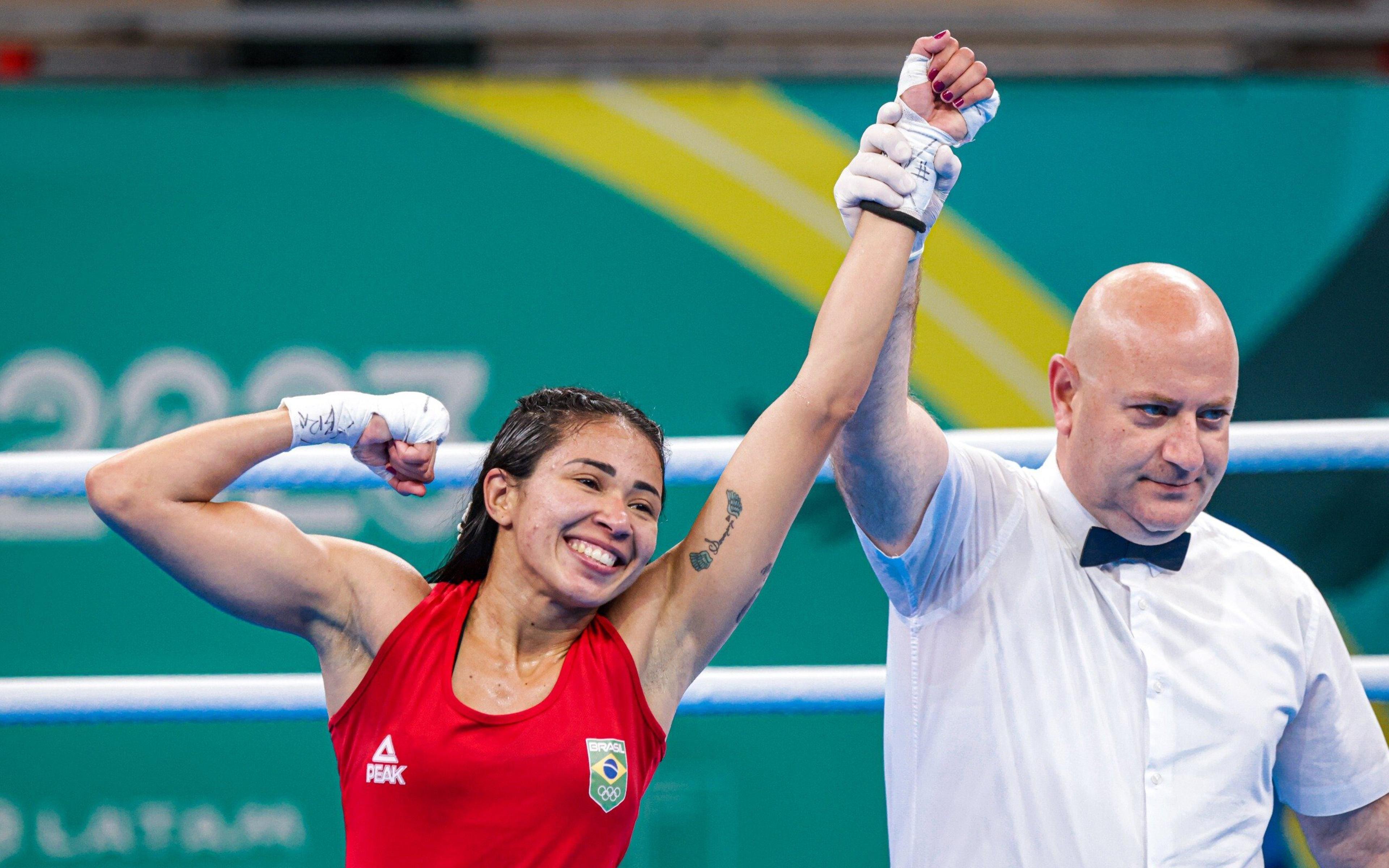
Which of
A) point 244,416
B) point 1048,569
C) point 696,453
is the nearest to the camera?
point 244,416

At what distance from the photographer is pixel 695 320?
3.17 meters

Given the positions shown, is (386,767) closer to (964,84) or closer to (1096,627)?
(1096,627)

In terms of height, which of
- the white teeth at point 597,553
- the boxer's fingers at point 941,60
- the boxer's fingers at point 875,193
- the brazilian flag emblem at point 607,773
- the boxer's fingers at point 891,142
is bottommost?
the brazilian flag emblem at point 607,773

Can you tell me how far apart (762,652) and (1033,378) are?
1.03 meters

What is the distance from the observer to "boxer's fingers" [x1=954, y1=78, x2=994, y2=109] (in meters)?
1.47

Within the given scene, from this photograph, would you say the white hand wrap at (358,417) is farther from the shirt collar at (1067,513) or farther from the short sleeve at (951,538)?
the shirt collar at (1067,513)

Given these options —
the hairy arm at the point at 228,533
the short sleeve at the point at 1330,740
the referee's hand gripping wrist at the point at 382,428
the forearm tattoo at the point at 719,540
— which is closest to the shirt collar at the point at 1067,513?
the short sleeve at the point at 1330,740

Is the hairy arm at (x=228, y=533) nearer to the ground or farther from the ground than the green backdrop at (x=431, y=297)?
nearer to the ground

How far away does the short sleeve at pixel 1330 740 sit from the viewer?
1586 mm

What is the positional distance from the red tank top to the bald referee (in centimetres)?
39

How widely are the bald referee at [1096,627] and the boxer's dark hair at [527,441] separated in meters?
0.30

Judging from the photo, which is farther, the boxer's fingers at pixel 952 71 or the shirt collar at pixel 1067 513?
the shirt collar at pixel 1067 513

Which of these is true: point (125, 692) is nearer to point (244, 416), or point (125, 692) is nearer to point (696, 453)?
point (244, 416)

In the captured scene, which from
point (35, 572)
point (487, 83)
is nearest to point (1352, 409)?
point (487, 83)
